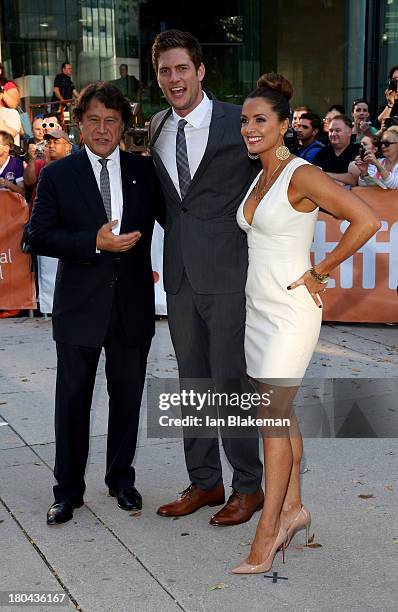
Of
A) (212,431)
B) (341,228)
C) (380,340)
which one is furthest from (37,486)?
(341,228)

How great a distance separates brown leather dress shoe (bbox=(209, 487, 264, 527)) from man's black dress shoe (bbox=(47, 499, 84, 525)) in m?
0.72

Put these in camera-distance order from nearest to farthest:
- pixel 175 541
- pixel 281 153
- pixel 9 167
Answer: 1. pixel 281 153
2. pixel 175 541
3. pixel 9 167

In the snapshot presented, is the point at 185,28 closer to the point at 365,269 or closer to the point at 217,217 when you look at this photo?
the point at 365,269

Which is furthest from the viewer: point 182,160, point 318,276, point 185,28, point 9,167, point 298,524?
point 185,28

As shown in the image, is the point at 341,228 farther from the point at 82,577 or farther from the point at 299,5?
the point at 299,5

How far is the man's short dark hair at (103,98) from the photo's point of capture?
13.2ft

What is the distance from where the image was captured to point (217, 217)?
405cm

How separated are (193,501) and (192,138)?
1859 millimetres

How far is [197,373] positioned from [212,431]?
0.33 m

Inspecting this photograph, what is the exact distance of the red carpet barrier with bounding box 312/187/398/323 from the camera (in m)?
8.40

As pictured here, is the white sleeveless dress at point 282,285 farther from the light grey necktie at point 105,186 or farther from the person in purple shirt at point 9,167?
the person in purple shirt at point 9,167

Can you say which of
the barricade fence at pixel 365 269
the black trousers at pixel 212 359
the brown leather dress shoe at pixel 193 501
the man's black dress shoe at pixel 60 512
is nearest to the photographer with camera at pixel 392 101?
the barricade fence at pixel 365 269

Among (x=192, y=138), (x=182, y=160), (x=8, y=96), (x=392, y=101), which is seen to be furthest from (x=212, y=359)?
(x=8, y=96)

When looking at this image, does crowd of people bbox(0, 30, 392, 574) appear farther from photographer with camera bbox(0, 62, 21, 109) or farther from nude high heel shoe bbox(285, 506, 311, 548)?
photographer with camera bbox(0, 62, 21, 109)
